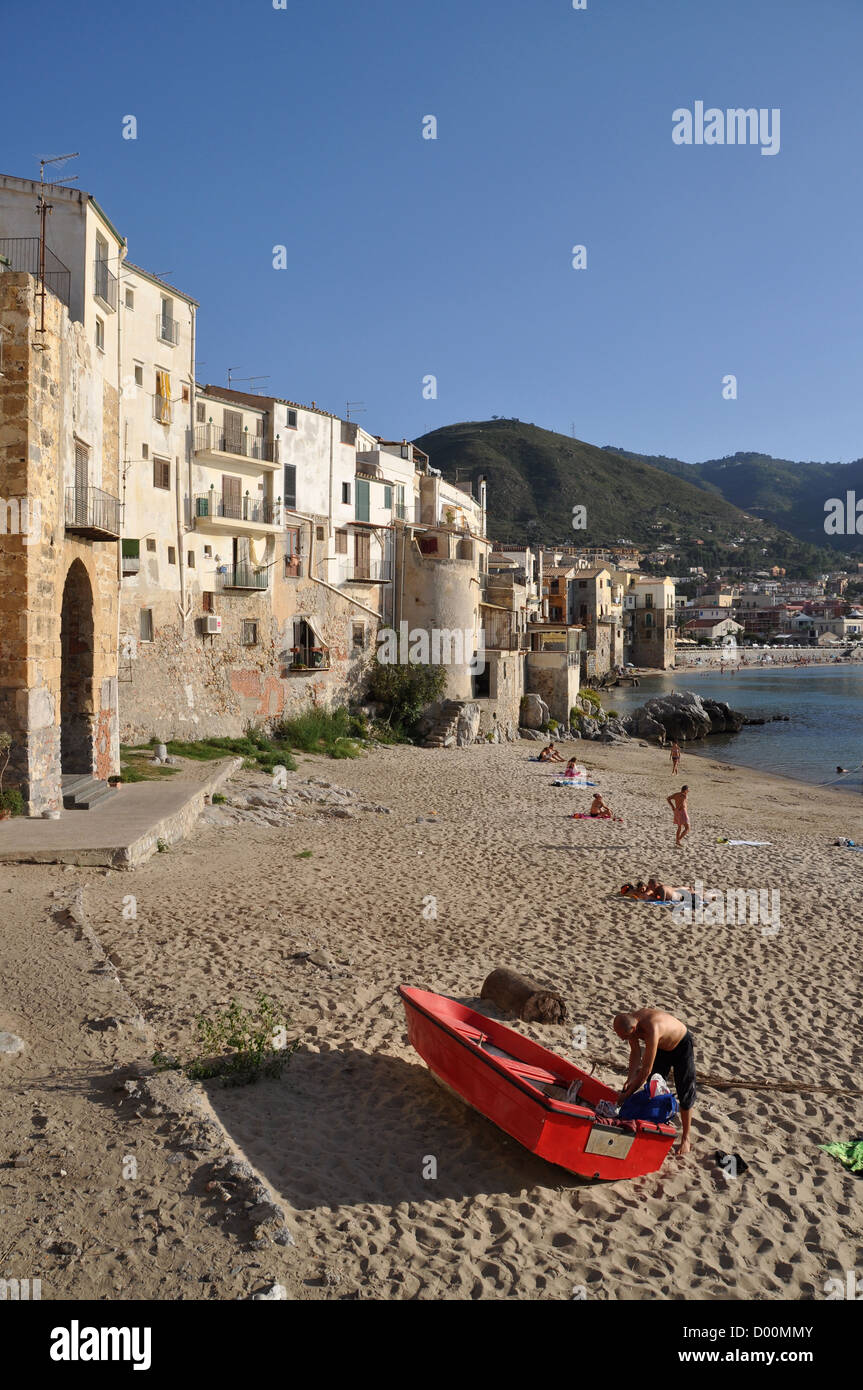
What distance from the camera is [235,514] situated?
2886cm

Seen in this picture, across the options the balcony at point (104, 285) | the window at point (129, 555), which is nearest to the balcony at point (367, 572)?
the window at point (129, 555)

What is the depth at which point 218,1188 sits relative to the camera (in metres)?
5.64

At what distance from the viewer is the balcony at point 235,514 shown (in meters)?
27.7

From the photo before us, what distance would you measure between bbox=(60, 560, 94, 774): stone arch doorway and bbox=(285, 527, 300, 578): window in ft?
49.1

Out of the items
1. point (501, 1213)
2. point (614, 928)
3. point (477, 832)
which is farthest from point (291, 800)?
point (501, 1213)

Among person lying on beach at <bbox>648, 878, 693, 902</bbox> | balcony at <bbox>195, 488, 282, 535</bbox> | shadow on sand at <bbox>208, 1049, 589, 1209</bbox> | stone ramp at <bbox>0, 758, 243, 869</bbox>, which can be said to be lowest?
person lying on beach at <bbox>648, 878, 693, 902</bbox>

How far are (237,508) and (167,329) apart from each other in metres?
5.69

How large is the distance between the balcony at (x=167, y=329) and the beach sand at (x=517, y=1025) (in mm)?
15268

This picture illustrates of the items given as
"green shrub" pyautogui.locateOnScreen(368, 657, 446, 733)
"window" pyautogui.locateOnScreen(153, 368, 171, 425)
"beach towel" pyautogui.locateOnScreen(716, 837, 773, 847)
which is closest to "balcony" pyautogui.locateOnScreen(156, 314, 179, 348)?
"window" pyautogui.locateOnScreen(153, 368, 171, 425)

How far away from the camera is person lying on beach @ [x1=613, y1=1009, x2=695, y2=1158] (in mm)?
6871

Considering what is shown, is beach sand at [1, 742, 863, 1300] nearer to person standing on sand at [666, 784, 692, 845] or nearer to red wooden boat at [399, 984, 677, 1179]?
red wooden boat at [399, 984, 677, 1179]

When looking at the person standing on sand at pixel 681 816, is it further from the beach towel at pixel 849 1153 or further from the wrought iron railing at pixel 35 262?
the wrought iron railing at pixel 35 262
